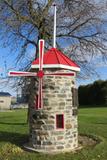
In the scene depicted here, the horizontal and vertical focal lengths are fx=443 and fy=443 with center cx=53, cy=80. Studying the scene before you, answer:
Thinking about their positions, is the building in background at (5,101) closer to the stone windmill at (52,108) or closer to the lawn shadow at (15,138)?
the lawn shadow at (15,138)

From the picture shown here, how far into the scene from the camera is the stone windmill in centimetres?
1597

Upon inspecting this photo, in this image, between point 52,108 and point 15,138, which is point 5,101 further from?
point 52,108

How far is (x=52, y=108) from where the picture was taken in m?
16.0

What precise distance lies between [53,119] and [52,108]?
398mm

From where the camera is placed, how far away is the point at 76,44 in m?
29.1

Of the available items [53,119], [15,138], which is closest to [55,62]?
[53,119]

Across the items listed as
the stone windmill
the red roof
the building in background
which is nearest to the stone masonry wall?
the stone windmill

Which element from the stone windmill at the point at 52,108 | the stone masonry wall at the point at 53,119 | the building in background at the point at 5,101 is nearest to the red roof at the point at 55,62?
the stone windmill at the point at 52,108

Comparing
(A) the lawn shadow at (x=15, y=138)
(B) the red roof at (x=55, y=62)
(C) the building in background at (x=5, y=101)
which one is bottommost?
(A) the lawn shadow at (x=15, y=138)

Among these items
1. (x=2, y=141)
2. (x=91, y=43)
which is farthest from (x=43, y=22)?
(x=2, y=141)

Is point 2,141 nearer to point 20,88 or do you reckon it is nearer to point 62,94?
point 62,94

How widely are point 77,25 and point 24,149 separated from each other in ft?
45.9

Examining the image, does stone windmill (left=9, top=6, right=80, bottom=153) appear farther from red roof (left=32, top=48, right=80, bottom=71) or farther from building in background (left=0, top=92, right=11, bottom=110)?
building in background (left=0, top=92, right=11, bottom=110)

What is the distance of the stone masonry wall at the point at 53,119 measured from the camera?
627 inches
